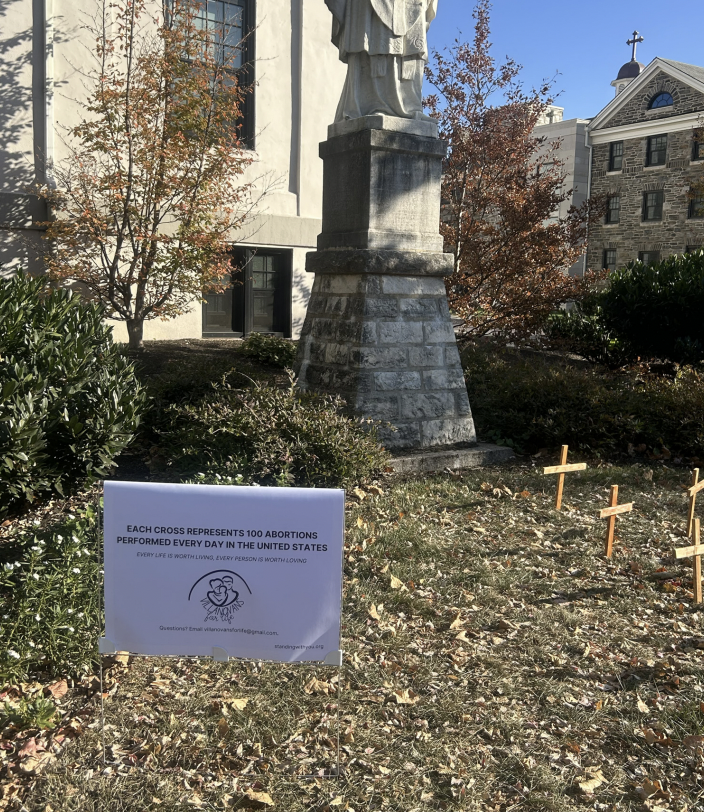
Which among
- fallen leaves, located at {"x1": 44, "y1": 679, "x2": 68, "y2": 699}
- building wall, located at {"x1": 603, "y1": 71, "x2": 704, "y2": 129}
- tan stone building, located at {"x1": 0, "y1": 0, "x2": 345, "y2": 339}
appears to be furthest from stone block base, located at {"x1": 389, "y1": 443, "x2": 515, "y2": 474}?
building wall, located at {"x1": 603, "y1": 71, "x2": 704, "y2": 129}

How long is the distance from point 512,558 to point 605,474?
2.47 metres

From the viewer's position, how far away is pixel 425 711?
3.29 m

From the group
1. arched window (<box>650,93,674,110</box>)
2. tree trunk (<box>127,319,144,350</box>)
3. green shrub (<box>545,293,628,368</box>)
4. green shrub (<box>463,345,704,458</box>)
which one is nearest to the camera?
green shrub (<box>463,345,704,458</box>)

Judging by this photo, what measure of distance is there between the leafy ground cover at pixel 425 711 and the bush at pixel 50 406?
1082 mm

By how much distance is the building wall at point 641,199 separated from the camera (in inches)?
1241

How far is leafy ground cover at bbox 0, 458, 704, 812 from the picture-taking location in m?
2.80

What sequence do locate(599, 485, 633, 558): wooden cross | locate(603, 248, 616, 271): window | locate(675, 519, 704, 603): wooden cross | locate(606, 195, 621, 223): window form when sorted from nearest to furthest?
locate(675, 519, 704, 603): wooden cross < locate(599, 485, 633, 558): wooden cross < locate(606, 195, 621, 223): window < locate(603, 248, 616, 271): window

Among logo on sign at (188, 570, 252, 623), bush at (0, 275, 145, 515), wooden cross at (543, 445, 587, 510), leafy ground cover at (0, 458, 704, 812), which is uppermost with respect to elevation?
bush at (0, 275, 145, 515)

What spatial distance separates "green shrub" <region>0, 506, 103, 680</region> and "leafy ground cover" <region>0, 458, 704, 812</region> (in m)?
0.08

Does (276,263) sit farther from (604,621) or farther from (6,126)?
(604,621)

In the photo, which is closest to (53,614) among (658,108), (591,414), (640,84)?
(591,414)

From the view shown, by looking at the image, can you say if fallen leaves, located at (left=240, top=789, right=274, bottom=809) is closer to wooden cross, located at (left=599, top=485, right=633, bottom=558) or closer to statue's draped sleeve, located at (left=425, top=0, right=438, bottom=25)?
wooden cross, located at (left=599, top=485, right=633, bottom=558)

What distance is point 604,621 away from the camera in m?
4.22

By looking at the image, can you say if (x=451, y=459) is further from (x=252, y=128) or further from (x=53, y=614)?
(x=252, y=128)
